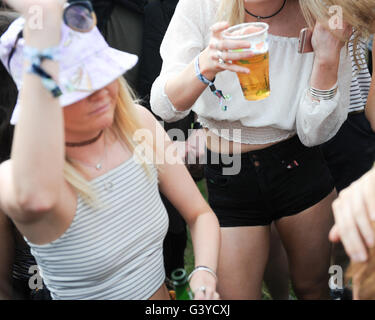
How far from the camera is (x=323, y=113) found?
1966 mm

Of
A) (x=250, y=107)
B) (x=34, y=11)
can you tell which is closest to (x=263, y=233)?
(x=250, y=107)

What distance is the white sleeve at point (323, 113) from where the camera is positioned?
197cm

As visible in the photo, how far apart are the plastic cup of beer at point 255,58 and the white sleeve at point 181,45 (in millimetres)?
336

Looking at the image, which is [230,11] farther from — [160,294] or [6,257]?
[6,257]

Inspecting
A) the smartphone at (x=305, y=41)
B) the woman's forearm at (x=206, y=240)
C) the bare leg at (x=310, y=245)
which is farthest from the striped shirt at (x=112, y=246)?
the smartphone at (x=305, y=41)

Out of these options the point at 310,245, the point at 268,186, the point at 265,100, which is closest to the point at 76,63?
the point at 265,100

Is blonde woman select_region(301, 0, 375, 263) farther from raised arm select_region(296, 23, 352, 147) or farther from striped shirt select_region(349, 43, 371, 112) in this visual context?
striped shirt select_region(349, 43, 371, 112)

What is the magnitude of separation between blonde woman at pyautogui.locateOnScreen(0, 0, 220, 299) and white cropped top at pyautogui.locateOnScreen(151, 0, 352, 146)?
40 cm

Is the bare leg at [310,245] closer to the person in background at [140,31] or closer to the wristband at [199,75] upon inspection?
the wristband at [199,75]

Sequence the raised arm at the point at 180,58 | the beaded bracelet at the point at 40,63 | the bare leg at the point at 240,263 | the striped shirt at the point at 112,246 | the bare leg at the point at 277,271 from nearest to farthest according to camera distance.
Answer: the beaded bracelet at the point at 40,63 < the striped shirt at the point at 112,246 < the raised arm at the point at 180,58 < the bare leg at the point at 240,263 < the bare leg at the point at 277,271

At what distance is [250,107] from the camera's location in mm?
2020

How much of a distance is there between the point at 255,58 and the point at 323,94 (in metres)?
0.52

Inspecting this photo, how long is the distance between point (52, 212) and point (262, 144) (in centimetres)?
111

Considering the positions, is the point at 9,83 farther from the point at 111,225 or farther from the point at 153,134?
the point at 111,225
